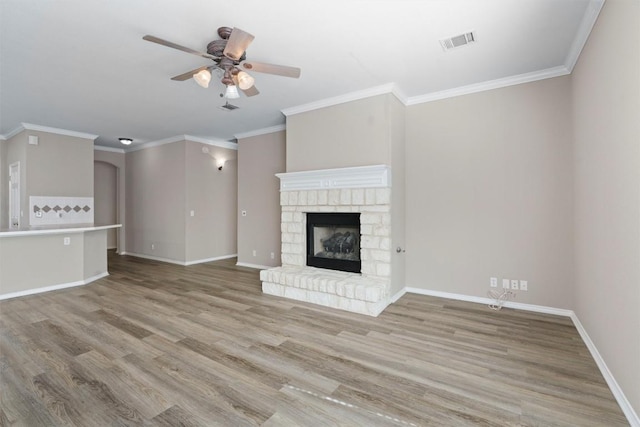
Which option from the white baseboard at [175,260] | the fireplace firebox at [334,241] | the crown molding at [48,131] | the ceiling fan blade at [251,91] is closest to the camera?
the ceiling fan blade at [251,91]

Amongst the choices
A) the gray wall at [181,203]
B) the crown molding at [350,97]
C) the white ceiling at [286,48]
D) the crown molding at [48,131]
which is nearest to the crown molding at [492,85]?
the white ceiling at [286,48]

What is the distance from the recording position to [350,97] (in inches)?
156

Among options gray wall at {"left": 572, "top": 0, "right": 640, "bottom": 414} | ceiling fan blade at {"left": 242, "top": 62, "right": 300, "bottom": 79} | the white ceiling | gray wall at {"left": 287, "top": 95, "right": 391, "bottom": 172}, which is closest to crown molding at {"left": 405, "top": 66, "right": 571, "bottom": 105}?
the white ceiling

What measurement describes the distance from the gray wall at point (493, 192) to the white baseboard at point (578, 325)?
0.22 ft

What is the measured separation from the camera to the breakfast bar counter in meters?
4.09

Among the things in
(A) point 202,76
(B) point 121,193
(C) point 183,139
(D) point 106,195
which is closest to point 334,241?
(A) point 202,76

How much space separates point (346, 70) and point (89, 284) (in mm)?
5029

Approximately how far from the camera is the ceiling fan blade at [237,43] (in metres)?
2.17

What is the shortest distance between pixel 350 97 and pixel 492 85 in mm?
1722

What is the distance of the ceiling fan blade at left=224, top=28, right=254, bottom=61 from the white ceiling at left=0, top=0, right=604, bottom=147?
0.86 ft

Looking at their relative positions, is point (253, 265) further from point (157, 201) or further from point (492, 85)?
point (492, 85)

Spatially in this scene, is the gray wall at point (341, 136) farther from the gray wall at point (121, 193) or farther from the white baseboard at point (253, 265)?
the gray wall at point (121, 193)

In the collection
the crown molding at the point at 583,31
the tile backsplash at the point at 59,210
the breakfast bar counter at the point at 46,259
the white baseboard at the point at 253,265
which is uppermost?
the crown molding at the point at 583,31

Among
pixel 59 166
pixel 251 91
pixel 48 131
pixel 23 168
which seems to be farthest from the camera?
pixel 59 166
